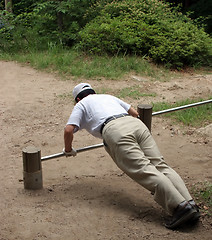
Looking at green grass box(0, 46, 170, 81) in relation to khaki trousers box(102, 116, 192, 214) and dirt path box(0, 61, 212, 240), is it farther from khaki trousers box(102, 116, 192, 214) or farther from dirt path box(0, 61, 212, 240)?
khaki trousers box(102, 116, 192, 214)

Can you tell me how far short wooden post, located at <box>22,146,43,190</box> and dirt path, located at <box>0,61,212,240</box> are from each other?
0.31 ft

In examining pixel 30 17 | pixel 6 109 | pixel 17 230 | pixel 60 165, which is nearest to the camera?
pixel 17 230

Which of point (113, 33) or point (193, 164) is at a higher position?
point (113, 33)

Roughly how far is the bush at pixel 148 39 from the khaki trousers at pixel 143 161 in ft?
21.0

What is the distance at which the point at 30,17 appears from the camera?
12.2m

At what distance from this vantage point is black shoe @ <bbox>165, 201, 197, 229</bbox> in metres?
3.73

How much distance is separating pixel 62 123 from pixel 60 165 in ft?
5.35

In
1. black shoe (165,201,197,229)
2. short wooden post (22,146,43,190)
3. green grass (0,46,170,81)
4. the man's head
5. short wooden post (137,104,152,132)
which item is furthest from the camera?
green grass (0,46,170,81)

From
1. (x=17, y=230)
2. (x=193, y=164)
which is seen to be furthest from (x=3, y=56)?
(x=17, y=230)

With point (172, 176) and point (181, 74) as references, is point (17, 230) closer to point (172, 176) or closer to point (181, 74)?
point (172, 176)

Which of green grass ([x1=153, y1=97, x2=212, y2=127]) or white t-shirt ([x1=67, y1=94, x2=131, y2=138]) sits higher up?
white t-shirt ([x1=67, y1=94, x2=131, y2=138])

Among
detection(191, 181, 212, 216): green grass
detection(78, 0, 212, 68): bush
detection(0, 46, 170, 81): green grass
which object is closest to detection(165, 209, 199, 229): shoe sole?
detection(191, 181, 212, 216): green grass

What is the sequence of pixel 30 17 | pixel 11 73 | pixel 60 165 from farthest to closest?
pixel 30 17 < pixel 11 73 < pixel 60 165

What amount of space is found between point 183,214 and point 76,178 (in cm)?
175
